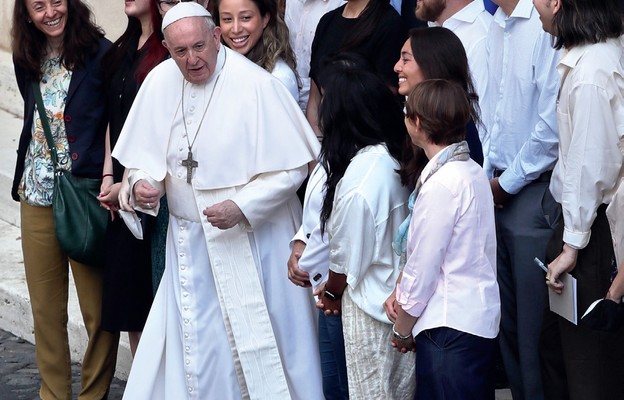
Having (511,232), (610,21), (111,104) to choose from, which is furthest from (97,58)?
(610,21)

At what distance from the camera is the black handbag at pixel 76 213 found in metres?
6.13

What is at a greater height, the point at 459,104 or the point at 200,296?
the point at 459,104

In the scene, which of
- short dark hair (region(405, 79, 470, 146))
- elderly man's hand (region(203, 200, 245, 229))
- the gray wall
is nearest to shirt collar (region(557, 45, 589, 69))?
short dark hair (region(405, 79, 470, 146))

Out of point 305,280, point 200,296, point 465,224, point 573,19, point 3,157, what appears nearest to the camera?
point 465,224

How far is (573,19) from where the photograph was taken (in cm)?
471

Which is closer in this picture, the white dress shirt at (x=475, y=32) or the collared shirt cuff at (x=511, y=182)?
the collared shirt cuff at (x=511, y=182)

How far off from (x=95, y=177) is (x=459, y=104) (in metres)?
2.35

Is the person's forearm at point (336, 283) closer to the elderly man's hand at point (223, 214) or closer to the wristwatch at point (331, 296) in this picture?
the wristwatch at point (331, 296)

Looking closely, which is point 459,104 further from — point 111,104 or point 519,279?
point 111,104

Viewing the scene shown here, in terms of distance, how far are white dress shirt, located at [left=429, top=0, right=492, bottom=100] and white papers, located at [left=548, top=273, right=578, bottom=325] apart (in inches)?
41.9

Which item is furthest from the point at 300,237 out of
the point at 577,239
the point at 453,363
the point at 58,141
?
the point at 58,141

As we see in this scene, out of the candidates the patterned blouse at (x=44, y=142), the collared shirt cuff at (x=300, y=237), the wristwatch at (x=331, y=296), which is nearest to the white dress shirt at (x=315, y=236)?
the collared shirt cuff at (x=300, y=237)

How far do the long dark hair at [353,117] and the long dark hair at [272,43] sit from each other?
1.05 metres

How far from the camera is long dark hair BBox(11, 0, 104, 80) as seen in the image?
613 centimetres
